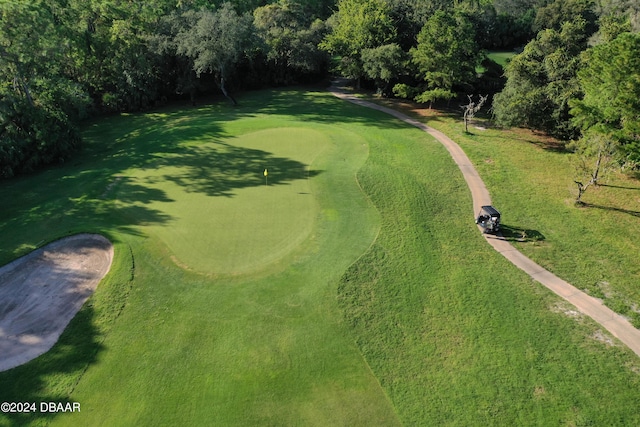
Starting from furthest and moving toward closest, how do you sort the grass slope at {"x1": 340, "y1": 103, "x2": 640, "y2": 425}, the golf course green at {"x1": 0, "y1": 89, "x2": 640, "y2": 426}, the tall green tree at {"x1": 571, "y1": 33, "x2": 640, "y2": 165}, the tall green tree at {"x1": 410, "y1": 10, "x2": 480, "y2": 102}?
the tall green tree at {"x1": 410, "y1": 10, "x2": 480, "y2": 102}
the tall green tree at {"x1": 571, "y1": 33, "x2": 640, "y2": 165}
the grass slope at {"x1": 340, "y1": 103, "x2": 640, "y2": 425}
the golf course green at {"x1": 0, "y1": 89, "x2": 640, "y2": 426}

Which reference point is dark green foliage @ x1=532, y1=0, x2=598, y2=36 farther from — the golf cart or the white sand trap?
the white sand trap

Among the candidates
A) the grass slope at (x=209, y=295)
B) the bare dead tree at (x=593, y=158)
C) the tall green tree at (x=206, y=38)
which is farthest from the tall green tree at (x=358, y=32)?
the bare dead tree at (x=593, y=158)

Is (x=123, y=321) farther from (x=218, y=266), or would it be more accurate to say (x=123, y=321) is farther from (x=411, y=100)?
(x=411, y=100)

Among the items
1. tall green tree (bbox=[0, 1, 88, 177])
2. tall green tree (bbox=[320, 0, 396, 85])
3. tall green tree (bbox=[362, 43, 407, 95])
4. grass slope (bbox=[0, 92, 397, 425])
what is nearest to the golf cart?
grass slope (bbox=[0, 92, 397, 425])

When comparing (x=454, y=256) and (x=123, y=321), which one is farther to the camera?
(x=454, y=256)

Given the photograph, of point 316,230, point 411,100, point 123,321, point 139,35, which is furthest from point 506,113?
point 139,35

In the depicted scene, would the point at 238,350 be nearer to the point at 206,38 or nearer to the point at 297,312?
the point at 297,312

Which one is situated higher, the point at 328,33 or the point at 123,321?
the point at 328,33
